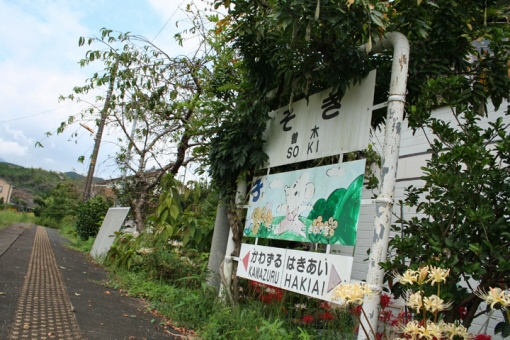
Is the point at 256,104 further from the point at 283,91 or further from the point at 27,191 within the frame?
the point at 27,191

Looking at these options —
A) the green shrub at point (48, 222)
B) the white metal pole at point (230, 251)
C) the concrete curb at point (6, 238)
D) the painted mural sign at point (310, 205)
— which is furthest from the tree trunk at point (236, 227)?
the green shrub at point (48, 222)

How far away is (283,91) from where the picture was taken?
13.9ft

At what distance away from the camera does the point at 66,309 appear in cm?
432

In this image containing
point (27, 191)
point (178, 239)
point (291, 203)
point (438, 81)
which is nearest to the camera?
point (438, 81)

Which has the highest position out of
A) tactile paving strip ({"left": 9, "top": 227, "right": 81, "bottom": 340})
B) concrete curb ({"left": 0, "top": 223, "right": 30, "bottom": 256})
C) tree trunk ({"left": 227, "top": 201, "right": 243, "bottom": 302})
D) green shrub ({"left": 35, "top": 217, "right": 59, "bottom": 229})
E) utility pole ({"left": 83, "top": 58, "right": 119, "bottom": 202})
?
utility pole ({"left": 83, "top": 58, "right": 119, "bottom": 202})

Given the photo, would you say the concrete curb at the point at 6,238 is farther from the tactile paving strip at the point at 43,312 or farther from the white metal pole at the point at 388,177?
the white metal pole at the point at 388,177

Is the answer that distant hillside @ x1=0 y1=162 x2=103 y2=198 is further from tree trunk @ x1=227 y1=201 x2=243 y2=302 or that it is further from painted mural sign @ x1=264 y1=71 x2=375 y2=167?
painted mural sign @ x1=264 y1=71 x2=375 y2=167

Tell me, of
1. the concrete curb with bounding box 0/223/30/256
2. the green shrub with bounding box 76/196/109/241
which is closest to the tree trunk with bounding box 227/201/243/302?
the concrete curb with bounding box 0/223/30/256

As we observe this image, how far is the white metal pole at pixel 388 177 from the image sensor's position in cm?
272

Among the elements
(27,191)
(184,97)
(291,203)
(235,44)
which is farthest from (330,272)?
(27,191)

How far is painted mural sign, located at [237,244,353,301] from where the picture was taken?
3031 millimetres

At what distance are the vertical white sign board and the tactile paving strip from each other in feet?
8.38

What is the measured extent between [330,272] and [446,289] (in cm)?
102

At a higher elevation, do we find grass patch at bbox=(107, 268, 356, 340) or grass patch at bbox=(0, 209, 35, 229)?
grass patch at bbox=(107, 268, 356, 340)
